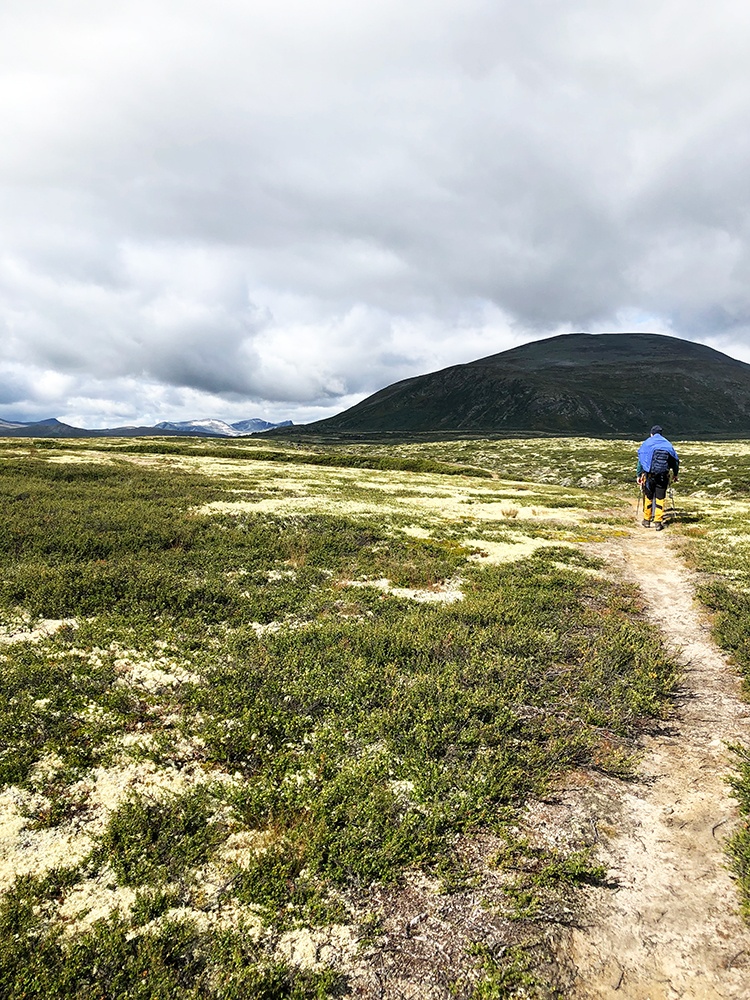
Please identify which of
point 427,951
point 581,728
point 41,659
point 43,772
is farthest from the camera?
point 41,659

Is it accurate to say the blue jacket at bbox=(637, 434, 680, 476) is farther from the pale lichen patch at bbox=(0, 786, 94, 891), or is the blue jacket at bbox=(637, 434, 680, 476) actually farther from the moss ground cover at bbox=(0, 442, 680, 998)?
the pale lichen patch at bbox=(0, 786, 94, 891)

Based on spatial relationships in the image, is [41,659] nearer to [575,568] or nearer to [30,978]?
[30,978]

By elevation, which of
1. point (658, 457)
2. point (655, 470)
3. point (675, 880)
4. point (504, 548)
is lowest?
point (675, 880)

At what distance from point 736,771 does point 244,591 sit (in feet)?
43.7

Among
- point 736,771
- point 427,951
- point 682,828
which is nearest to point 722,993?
point 682,828

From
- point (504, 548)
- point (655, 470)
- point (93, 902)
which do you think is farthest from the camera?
point (655, 470)

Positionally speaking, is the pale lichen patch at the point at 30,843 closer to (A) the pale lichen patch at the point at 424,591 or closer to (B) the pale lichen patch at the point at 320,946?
(B) the pale lichen patch at the point at 320,946

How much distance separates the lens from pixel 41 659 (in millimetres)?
10688

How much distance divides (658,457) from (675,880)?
27309 mm

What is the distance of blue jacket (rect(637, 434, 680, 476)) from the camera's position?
28500mm

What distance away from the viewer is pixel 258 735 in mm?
8812

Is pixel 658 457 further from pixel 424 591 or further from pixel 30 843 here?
pixel 30 843

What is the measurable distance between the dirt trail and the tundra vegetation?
359 millimetres

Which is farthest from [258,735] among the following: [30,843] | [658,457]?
[658,457]
